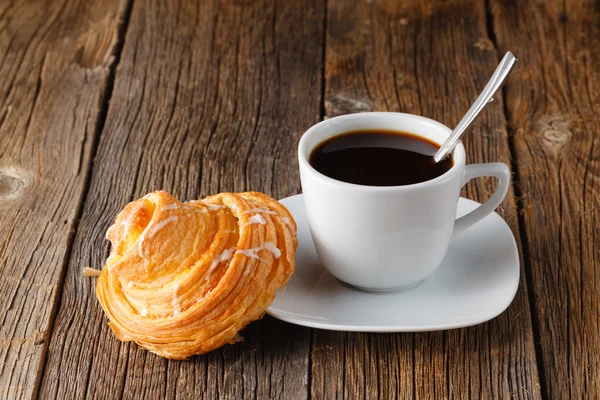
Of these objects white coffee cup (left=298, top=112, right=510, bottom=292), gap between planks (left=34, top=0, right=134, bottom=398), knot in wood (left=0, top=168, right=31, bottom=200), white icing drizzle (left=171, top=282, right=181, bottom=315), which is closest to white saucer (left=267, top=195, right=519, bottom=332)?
white coffee cup (left=298, top=112, right=510, bottom=292)

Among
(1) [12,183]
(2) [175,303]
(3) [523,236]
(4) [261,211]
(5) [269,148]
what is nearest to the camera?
(2) [175,303]

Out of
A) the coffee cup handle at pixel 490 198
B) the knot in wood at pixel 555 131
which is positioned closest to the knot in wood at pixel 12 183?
the coffee cup handle at pixel 490 198

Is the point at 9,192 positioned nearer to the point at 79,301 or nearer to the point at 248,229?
the point at 79,301

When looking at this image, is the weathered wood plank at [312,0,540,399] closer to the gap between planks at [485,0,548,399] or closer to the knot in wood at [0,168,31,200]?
the gap between planks at [485,0,548,399]

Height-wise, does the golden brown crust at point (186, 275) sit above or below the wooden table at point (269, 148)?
above

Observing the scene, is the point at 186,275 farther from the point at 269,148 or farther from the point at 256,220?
the point at 269,148

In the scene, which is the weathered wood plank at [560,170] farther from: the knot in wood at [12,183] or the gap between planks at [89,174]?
the knot in wood at [12,183]

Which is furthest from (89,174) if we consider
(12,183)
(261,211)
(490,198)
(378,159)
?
(490,198)
